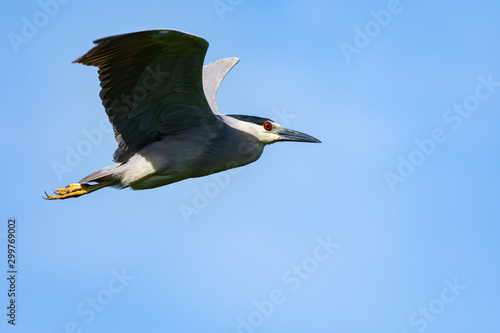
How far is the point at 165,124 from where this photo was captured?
10.9m

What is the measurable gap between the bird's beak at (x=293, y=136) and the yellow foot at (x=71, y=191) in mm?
2917


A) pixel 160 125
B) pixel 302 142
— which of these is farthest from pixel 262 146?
pixel 160 125

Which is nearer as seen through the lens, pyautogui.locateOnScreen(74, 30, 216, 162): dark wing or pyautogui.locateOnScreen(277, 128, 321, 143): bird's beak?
pyautogui.locateOnScreen(74, 30, 216, 162): dark wing

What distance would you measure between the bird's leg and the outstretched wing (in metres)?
2.46

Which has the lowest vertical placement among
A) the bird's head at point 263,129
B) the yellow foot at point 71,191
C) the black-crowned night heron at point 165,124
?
the yellow foot at point 71,191

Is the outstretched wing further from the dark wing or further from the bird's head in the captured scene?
the dark wing

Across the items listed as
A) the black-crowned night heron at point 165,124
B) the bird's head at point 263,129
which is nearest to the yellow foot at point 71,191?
the black-crowned night heron at point 165,124

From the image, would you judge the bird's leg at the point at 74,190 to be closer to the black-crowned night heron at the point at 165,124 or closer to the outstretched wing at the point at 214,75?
the black-crowned night heron at the point at 165,124

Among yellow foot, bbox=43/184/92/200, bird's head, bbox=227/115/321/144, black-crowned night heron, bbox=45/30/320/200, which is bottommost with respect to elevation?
yellow foot, bbox=43/184/92/200

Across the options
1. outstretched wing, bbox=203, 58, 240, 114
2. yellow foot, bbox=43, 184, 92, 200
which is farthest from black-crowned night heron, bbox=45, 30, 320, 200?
outstretched wing, bbox=203, 58, 240, 114

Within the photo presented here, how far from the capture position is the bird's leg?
11.0m

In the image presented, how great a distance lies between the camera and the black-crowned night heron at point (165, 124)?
9.68m

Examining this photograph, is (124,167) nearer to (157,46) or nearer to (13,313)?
(157,46)

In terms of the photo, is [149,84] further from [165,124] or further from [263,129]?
[263,129]
